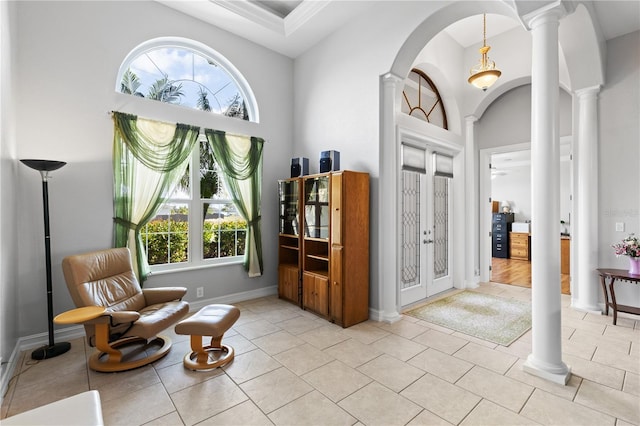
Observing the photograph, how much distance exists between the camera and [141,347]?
117 inches

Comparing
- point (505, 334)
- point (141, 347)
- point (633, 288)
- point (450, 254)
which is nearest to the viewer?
point (141, 347)

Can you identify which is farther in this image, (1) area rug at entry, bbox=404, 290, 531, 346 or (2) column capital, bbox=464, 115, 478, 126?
(2) column capital, bbox=464, 115, 478, 126

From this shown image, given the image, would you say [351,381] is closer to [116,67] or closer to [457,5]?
[457,5]

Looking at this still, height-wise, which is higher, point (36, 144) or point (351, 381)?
point (36, 144)

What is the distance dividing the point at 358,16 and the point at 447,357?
13.9 feet

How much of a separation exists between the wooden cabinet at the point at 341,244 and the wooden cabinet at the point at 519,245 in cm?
674

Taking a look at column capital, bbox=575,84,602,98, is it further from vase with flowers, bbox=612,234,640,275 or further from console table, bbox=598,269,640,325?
console table, bbox=598,269,640,325

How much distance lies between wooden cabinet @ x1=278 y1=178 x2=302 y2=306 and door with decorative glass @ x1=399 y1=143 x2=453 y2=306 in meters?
1.44

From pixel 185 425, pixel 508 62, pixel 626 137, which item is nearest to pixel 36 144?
pixel 185 425

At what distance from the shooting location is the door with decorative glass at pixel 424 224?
4.29 m

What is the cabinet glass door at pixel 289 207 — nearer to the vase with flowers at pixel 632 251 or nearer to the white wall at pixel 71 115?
the white wall at pixel 71 115

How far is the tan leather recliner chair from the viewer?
252 cm

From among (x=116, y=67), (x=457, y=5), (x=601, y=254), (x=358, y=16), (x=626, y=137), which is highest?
(x=358, y=16)

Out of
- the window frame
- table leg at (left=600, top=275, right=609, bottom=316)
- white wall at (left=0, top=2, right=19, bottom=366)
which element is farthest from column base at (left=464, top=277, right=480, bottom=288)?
white wall at (left=0, top=2, right=19, bottom=366)
